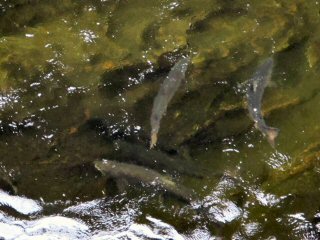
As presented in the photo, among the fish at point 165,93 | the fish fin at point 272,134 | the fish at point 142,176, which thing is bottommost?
the fish at point 142,176

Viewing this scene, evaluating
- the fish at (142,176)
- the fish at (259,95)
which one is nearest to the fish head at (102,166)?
the fish at (142,176)

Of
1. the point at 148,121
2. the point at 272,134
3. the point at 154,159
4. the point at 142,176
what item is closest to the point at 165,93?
the point at 148,121

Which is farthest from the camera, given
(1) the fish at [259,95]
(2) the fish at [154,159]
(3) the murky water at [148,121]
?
(1) the fish at [259,95]

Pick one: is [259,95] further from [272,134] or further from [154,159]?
[154,159]

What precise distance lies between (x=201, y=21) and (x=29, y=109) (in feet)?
6.93

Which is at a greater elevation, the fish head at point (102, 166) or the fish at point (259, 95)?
the fish at point (259, 95)

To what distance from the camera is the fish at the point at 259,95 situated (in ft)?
13.1

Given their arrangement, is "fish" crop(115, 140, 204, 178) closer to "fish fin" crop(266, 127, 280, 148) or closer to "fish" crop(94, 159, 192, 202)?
"fish" crop(94, 159, 192, 202)

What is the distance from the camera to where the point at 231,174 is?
152 inches

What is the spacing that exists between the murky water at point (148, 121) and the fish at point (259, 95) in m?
0.07

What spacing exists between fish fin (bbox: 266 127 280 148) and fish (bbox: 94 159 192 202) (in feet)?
2.92

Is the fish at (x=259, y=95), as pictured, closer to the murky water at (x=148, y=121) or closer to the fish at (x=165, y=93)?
the murky water at (x=148, y=121)

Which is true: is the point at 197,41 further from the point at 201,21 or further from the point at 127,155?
the point at 127,155

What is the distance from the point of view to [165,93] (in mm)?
4262
